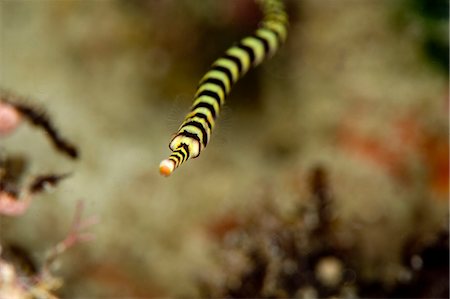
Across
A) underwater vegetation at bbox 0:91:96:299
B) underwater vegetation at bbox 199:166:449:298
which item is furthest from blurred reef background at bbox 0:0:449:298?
underwater vegetation at bbox 0:91:96:299

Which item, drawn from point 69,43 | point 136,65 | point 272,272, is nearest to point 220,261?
point 272,272

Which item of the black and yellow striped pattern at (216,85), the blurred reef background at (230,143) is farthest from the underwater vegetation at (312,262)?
the black and yellow striped pattern at (216,85)

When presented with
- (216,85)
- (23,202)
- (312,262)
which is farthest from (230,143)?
(23,202)

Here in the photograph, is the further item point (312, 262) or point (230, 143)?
point (230, 143)

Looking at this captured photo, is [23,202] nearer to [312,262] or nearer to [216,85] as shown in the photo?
[216,85]

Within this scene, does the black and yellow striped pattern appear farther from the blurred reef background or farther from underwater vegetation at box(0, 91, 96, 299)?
underwater vegetation at box(0, 91, 96, 299)
